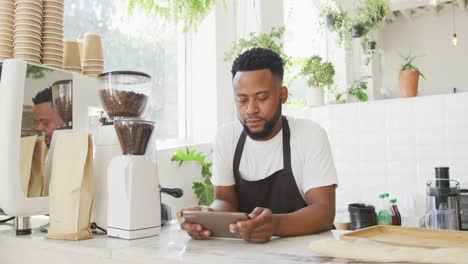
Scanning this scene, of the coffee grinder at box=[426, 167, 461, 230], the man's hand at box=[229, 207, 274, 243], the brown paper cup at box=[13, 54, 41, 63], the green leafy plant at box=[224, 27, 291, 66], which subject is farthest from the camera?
the green leafy plant at box=[224, 27, 291, 66]

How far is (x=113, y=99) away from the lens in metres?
1.45

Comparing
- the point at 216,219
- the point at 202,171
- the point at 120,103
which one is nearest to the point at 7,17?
the point at 120,103

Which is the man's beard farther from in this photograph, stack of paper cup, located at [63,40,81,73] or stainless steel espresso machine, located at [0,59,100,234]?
stack of paper cup, located at [63,40,81,73]

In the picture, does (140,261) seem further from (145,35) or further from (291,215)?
(145,35)

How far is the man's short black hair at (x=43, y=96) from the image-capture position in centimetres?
150

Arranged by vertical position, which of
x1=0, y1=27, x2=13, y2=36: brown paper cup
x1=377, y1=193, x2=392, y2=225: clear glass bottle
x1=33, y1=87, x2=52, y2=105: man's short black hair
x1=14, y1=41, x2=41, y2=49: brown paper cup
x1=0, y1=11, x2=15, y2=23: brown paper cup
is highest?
x1=0, y1=11, x2=15, y2=23: brown paper cup

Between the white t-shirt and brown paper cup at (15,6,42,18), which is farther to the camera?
brown paper cup at (15,6,42,18)

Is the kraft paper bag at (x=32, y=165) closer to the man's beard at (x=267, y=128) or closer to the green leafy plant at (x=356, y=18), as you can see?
the man's beard at (x=267, y=128)

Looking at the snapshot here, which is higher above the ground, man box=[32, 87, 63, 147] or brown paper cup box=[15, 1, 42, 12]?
brown paper cup box=[15, 1, 42, 12]

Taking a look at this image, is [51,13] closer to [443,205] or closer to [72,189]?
[72,189]

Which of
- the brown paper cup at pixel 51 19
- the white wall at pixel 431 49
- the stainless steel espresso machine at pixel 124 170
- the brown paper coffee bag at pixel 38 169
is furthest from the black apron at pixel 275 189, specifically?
the white wall at pixel 431 49

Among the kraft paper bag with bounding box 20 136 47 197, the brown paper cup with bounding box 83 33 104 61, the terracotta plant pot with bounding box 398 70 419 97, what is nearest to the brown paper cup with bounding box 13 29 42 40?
the brown paper cup with bounding box 83 33 104 61

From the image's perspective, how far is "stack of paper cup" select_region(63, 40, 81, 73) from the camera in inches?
74.0

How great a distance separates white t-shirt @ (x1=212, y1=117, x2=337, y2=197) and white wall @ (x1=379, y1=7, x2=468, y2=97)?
5539mm
